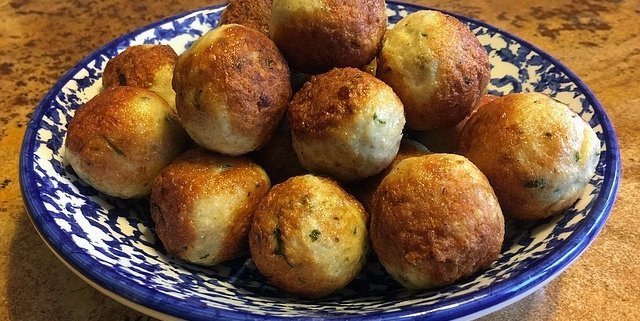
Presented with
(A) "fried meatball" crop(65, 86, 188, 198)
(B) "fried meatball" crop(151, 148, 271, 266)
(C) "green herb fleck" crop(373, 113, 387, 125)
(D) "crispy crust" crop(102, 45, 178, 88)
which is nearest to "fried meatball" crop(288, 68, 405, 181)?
(C) "green herb fleck" crop(373, 113, 387, 125)

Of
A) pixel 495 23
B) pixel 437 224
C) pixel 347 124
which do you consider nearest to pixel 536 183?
pixel 437 224

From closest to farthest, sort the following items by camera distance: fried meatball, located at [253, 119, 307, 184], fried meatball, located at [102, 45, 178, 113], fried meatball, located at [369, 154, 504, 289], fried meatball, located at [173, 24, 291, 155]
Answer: fried meatball, located at [369, 154, 504, 289]
fried meatball, located at [173, 24, 291, 155]
fried meatball, located at [253, 119, 307, 184]
fried meatball, located at [102, 45, 178, 113]

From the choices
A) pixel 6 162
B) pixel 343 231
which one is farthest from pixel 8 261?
pixel 343 231

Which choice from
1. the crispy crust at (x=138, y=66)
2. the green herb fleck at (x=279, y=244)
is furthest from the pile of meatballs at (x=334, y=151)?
the crispy crust at (x=138, y=66)

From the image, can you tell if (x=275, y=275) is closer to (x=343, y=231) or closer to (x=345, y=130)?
(x=343, y=231)

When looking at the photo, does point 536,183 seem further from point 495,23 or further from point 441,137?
point 495,23

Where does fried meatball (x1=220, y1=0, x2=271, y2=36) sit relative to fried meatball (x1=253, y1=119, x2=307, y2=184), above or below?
above

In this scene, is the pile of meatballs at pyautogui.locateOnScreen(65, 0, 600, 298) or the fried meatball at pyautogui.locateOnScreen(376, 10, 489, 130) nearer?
the pile of meatballs at pyautogui.locateOnScreen(65, 0, 600, 298)

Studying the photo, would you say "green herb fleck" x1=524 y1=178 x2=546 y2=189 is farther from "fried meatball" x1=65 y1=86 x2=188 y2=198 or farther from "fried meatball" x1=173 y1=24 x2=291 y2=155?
"fried meatball" x1=65 y1=86 x2=188 y2=198
